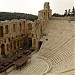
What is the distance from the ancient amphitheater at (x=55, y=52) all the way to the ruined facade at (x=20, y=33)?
1050mm

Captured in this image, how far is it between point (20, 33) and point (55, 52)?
328 inches

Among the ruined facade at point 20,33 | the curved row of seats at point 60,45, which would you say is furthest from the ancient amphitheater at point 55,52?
the ruined facade at point 20,33

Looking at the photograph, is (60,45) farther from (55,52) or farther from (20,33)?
(20,33)

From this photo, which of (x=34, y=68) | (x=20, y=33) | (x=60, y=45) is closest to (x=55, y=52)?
(x=60, y=45)

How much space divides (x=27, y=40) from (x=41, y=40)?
13.4 feet

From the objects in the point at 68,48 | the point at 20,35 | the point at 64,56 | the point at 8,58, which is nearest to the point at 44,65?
the point at 64,56

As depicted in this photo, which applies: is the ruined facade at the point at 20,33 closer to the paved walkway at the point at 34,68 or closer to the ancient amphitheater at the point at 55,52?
the ancient amphitheater at the point at 55,52

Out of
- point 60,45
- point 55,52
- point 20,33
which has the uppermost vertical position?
point 20,33

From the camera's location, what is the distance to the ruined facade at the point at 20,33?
25547mm

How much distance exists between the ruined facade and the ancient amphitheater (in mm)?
1050

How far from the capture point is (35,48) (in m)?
27.5

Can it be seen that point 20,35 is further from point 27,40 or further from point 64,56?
point 64,56

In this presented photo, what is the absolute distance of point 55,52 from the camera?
23469mm

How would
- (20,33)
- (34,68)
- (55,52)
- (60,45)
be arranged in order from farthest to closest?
(20,33)
(60,45)
(55,52)
(34,68)
